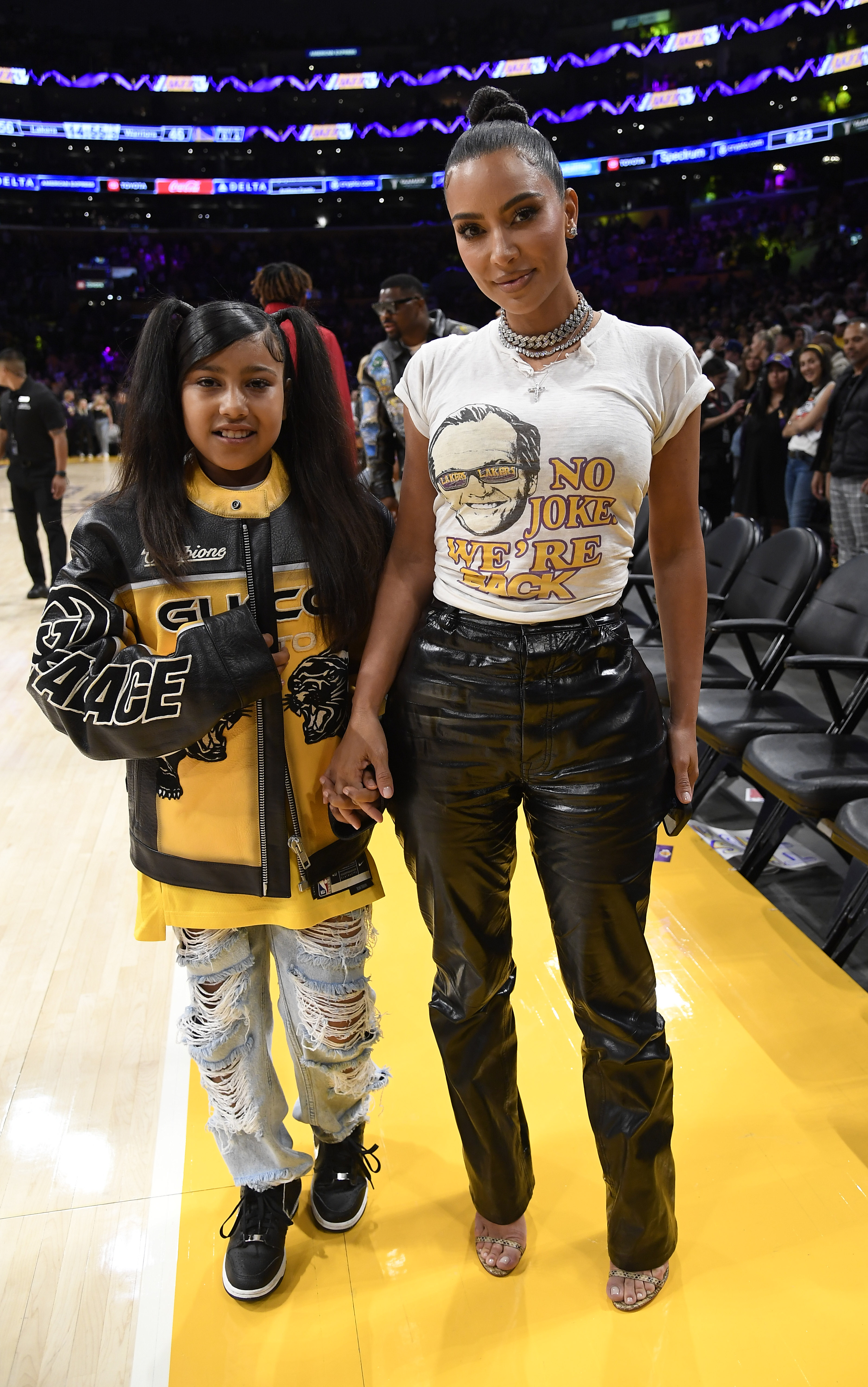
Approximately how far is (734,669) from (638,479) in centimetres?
223

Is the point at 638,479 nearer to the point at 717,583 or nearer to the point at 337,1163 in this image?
the point at 337,1163

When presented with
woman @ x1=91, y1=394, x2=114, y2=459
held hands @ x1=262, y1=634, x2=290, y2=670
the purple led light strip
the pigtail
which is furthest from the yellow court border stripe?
the purple led light strip

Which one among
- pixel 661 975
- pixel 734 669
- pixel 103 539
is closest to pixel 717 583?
pixel 734 669

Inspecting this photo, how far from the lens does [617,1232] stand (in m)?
1.45

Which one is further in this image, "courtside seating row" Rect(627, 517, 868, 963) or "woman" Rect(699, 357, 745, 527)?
"woman" Rect(699, 357, 745, 527)

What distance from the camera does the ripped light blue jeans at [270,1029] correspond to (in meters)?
1.45

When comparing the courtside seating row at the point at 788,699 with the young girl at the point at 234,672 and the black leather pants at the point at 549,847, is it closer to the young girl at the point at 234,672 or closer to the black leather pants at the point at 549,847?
the black leather pants at the point at 549,847

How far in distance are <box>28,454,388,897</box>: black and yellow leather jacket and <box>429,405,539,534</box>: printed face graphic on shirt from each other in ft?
0.84

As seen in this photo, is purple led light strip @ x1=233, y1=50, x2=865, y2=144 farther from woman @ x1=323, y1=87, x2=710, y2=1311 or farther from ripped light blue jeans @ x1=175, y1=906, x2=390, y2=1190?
ripped light blue jeans @ x1=175, y1=906, x2=390, y2=1190

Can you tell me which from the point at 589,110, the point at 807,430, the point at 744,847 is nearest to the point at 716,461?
the point at 807,430

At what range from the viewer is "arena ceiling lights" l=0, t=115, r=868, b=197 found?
21.1m

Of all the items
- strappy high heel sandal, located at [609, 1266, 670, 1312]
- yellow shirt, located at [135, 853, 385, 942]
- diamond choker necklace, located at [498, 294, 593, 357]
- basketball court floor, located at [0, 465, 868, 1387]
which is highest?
diamond choker necklace, located at [498, 294, 593, 357]

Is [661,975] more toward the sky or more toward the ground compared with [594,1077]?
more toward the ground

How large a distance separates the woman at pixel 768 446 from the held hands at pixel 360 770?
16.5ft
